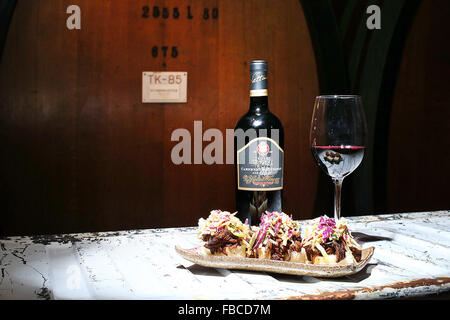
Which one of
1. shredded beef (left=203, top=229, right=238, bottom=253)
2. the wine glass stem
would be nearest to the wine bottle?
the wine glass stem

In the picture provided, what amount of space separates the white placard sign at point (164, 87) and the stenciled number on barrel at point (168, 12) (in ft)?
0.89

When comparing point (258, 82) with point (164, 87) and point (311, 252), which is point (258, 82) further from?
point (164, 87)

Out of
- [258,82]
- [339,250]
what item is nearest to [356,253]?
[339,250]

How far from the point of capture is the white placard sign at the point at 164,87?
2.30m

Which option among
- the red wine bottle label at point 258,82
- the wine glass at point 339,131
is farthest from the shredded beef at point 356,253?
the red wine bottle label at point 258,82

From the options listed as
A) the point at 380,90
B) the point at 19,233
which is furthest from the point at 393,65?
the point at 19,233

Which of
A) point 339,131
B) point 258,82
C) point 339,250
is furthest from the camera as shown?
point 258,82

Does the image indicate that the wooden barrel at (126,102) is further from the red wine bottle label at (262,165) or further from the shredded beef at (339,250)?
the shredded beef at (339,250)

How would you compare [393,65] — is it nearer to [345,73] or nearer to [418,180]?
[345,73]

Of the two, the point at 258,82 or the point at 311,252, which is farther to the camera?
the point at 258,82

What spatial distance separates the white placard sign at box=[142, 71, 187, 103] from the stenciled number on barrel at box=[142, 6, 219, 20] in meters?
0.27

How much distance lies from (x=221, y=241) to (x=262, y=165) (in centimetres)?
25

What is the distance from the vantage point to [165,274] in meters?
0.74
